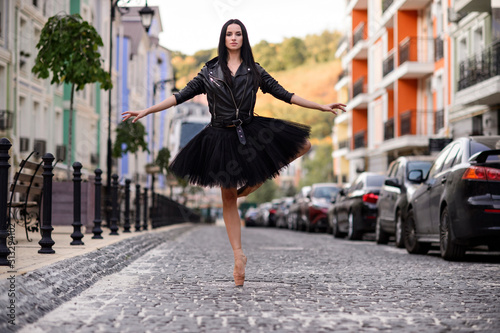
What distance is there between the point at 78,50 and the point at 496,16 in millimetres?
13566

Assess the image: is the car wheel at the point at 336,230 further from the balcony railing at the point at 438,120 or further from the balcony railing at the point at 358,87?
the balcony railing at the point at 358,87

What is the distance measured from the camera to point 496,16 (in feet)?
86.8

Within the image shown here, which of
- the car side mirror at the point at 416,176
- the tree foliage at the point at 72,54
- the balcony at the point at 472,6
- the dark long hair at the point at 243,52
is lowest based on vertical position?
the car side mirror at the point at 416,176

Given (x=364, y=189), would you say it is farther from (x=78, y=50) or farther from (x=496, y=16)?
(x=496, y=16)

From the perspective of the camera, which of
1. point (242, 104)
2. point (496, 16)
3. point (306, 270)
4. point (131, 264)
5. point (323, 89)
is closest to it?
point (242, 104)

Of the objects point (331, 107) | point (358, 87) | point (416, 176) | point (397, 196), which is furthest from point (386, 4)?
point (331, 107)

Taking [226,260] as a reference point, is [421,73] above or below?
above

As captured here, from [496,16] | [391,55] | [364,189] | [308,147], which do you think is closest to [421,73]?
[391,55]

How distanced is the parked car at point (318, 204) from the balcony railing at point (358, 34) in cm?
2937

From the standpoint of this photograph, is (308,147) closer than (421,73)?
Yes


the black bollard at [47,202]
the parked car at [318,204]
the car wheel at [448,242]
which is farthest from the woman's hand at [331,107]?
the parked car at [318,204]

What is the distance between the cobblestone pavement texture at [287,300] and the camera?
5.22 metres

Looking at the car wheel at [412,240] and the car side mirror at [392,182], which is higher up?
the car side mirror at [392,182]

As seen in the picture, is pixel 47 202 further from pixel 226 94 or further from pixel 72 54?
pixel 72 54
